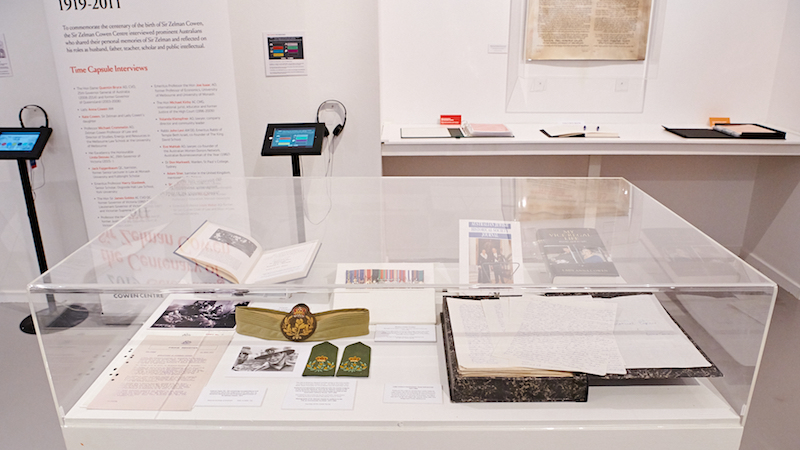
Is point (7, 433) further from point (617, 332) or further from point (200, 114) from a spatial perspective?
point (617, 332)

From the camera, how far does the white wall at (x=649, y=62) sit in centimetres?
359

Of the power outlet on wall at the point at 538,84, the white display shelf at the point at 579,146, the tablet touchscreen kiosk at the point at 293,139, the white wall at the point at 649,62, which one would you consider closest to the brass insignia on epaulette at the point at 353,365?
the tablet touchscreen kiosk at the point at 293,139

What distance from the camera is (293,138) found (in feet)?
8.93

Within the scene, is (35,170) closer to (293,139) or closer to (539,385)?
(293,139)

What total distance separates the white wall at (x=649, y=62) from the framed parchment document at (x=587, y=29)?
0.48ft

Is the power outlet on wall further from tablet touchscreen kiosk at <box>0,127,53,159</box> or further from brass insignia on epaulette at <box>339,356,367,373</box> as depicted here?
tablet touchscreen kiosk at <box>0,127,53,159</box>

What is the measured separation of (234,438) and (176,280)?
0.41 metres

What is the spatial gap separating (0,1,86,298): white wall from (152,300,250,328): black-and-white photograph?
6.94 feet
